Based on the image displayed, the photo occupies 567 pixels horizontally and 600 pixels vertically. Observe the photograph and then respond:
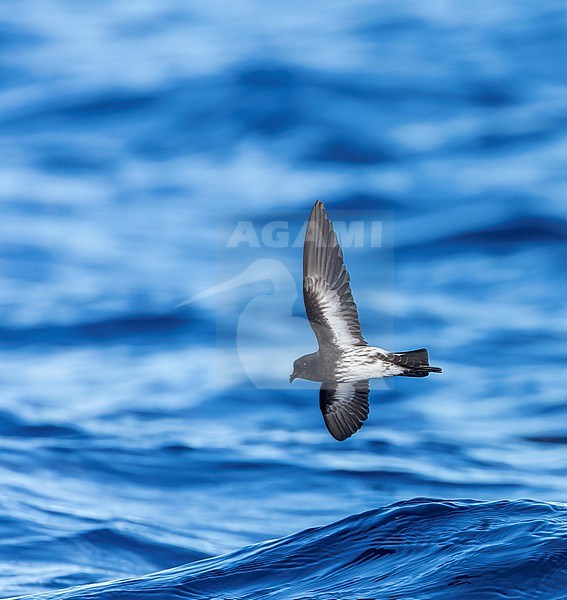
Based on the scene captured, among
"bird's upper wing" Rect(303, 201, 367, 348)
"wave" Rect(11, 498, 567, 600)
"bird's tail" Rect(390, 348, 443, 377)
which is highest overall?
"bird's upper wing" Rect(303, 201, 367, 348)

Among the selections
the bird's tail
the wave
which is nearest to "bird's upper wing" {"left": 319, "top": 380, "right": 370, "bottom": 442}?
the bird's tail

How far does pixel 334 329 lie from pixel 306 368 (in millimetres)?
270

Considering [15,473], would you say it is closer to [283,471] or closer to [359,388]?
[283,471]

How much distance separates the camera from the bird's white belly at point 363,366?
5512 millimetres

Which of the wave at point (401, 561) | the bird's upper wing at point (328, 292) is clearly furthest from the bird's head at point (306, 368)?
the wave at point (401, 561)

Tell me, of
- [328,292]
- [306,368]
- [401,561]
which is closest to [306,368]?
[306,368]

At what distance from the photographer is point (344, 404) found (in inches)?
247

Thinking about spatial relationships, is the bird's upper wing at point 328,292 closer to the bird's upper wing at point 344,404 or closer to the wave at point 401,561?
the bird's upper wing at point 344,404

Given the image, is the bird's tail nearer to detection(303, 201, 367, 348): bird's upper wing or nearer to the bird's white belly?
the bird's white belly

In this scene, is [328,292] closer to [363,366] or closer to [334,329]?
[334,329]

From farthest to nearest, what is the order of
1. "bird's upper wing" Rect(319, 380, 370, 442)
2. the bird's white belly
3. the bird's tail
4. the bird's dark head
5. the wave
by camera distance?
1. "bird's upper wing" Rect(319, 380, 370, 442)
2. the wave
3. the bird's dark head
4. the bird's white belly
5. the bird's tail

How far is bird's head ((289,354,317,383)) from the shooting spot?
5699 mm

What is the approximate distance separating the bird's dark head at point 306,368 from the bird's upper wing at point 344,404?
42 cm

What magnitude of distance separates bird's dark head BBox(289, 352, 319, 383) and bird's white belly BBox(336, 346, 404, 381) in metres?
0.14
